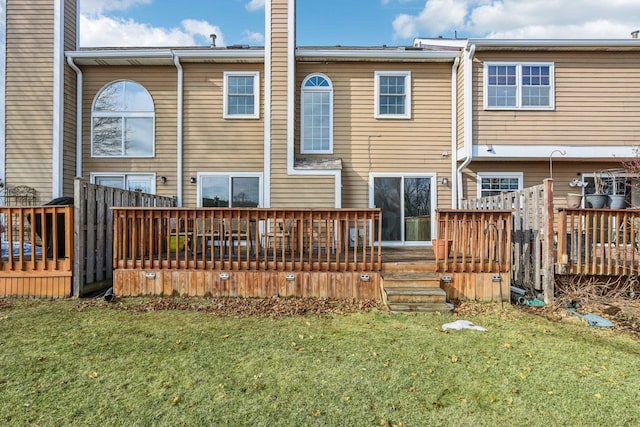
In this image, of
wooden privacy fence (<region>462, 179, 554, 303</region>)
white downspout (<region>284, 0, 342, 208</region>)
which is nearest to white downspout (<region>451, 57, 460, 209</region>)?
wooden privacy fence (<region>462, 179, 554, 303</region>)

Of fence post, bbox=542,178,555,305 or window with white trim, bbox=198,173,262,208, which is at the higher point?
window with white trim, bbox=198,173,262,208

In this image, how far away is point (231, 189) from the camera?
896 cm

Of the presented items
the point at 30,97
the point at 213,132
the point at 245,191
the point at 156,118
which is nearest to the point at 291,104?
the point at 213,132

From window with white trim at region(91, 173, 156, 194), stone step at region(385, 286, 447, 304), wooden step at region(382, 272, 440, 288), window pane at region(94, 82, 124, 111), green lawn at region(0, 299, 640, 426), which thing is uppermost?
window pane at region(94, 82, 124, 111)

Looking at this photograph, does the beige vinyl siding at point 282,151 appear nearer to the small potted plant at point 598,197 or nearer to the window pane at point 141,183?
the window pane at point 141,183

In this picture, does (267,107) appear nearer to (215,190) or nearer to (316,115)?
(316,115)

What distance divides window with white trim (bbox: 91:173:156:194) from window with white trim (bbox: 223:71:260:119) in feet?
8.55

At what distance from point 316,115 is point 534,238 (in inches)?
225

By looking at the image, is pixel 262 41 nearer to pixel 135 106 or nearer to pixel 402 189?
pixel 135 106

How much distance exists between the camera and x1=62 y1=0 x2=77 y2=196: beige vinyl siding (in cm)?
867

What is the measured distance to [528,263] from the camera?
571 centimetres

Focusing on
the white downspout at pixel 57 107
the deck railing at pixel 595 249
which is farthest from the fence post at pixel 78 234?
the deck railing at pixel 595 249

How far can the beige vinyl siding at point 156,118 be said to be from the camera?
29.5ft

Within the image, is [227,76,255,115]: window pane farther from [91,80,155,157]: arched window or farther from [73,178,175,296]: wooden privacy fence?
[73,178,175,296]: wooden privacy fence
